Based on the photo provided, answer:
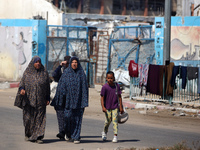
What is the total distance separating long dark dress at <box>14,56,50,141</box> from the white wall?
21.3 m

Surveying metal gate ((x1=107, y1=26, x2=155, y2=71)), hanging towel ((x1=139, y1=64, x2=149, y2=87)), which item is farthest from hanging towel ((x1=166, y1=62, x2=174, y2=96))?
metal gate ((x1=107, y1=26, x2=155, y2=71))

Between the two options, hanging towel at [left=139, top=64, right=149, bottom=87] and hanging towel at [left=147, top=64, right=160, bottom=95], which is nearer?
hanging towel at [left=147, top=64, right=160, bottom=95]

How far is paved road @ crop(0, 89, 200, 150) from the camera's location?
7.94 meters

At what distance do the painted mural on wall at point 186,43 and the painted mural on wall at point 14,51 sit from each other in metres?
6.77

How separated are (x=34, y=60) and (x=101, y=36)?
11892 mm

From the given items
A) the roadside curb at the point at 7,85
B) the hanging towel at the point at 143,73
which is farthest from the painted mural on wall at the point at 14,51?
the hanging towel at the point at 143,73

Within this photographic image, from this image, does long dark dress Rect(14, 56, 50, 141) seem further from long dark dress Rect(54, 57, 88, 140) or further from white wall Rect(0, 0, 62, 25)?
white wall Rect(0, 0, 62, 25)

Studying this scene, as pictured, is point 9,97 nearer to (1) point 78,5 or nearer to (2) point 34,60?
(2) point 34,60

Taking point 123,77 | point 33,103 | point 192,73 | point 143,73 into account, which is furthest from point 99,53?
point 33,103

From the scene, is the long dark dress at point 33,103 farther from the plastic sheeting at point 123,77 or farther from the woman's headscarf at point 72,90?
the plastic sheeting at point 123,77

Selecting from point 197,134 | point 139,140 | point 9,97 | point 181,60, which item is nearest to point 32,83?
point 139,140

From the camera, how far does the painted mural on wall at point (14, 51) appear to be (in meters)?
21.2

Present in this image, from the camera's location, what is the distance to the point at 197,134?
393 inches

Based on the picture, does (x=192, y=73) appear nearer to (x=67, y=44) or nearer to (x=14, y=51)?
(x=67, y=44)
